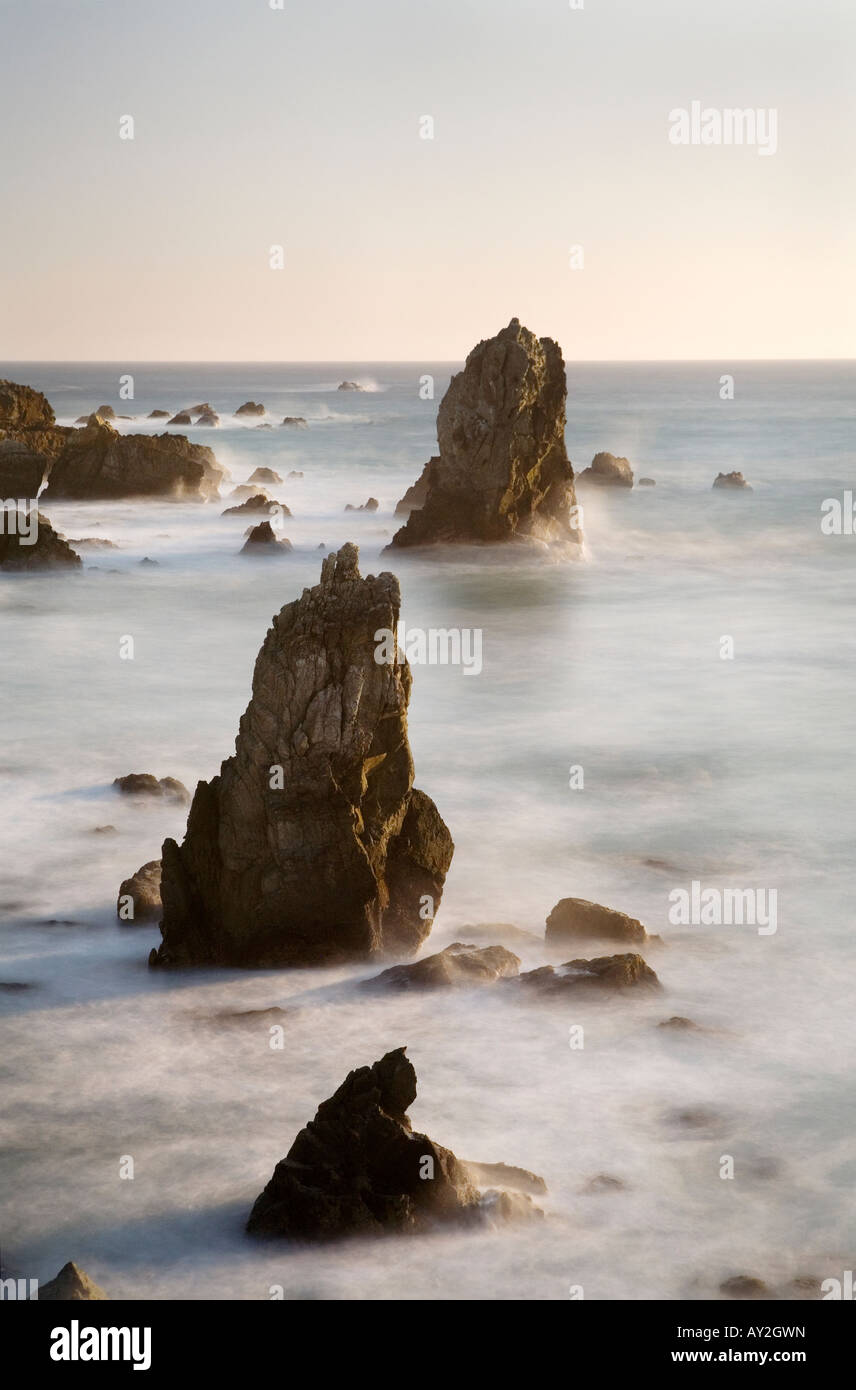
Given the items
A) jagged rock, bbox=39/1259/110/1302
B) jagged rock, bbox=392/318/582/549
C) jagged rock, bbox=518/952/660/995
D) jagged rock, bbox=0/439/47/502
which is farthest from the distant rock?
jagged rock, bbox=39/1259/110/1302

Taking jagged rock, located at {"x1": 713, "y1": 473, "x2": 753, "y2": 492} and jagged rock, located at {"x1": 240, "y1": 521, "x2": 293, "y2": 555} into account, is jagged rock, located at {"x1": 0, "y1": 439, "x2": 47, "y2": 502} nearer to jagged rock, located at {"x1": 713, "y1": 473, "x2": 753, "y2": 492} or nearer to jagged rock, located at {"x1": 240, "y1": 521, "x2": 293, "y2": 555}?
jagged rock, located at {"x1": 240, "y1": 521, "x2": 293, "y2": 555}

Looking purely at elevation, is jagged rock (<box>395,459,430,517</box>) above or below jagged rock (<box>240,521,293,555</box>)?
above

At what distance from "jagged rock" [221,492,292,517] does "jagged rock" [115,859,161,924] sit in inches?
1773

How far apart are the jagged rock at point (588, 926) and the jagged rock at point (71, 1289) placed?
8.12 m

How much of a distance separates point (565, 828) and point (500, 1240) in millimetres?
11572

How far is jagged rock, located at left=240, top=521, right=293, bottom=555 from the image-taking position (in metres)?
54.6

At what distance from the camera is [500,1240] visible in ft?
42.0

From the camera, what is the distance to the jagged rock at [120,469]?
66625mm

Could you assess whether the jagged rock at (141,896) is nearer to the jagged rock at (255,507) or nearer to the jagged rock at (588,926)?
the jagged rock at (588,926)

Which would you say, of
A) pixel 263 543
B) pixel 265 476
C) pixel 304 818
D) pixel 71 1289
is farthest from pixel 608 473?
pixel 71 1289

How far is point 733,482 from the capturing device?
7919cm

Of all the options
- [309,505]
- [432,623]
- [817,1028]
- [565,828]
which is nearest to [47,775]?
[565,828]

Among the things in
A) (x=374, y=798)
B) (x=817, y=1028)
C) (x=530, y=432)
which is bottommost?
(x=817, y=1028)
